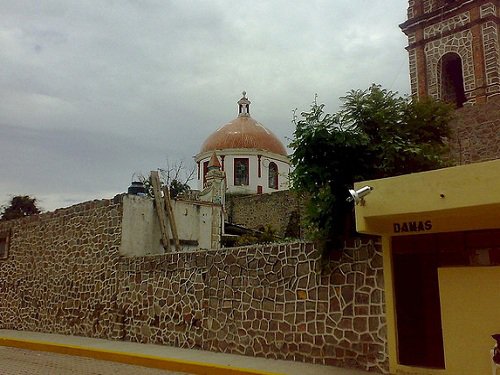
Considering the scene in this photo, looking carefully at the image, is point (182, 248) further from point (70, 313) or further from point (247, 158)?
point (247, 158)

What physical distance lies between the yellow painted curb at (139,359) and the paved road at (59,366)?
173 millimetres

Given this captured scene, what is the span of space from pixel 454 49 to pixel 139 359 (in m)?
16.8

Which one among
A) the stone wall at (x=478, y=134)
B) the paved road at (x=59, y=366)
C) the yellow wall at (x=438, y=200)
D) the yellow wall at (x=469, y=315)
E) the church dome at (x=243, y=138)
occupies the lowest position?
the paved road at (x=59, y=366)

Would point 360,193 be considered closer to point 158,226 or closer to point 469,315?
point 469,315

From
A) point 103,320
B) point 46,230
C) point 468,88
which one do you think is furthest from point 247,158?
point 103,320

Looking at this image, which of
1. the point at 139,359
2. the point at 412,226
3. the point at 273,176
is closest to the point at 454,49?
the point at 412,226

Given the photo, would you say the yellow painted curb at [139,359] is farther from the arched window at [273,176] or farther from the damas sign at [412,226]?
the arched window at [273,176]

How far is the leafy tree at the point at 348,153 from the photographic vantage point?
8.60m

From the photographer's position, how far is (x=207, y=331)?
35.4 ft

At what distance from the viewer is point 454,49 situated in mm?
19891

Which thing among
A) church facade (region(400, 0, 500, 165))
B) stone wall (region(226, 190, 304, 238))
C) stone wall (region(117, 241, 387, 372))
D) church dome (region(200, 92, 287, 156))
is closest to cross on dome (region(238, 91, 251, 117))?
church dome (region(200, 92, 287, 156))

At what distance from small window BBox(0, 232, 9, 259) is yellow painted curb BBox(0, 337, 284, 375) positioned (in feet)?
16.6

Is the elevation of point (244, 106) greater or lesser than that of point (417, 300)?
greater

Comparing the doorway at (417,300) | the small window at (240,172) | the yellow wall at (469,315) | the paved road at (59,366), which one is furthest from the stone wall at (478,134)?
the small window at (240,172)
